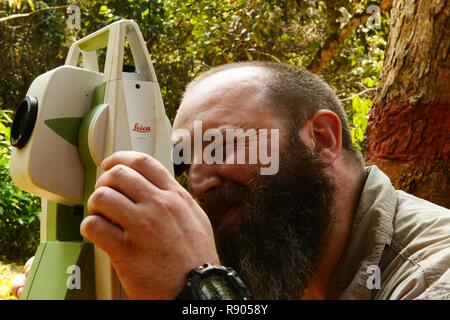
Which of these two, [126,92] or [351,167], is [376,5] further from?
[126,92]

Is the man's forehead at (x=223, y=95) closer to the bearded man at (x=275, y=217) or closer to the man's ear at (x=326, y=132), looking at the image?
the bearded man at (x=275, y=217)

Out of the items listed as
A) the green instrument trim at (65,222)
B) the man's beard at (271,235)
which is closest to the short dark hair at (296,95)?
the man's beard at (271,235)

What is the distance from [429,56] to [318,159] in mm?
504

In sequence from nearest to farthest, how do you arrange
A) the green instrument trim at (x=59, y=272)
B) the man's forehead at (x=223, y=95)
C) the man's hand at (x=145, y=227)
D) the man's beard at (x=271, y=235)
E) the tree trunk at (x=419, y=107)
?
the man's hand at (x=145, y=227) < the green instrument trim at (x=59, y=272) < the man's beard at (x=271, y=235) < the man's forehead at (x=223, y=95) < the tree trunk at (x=419, y=107)

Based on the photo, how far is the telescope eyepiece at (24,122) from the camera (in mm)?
718

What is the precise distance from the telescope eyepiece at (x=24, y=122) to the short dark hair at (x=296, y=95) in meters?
0.42

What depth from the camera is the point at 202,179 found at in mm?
917

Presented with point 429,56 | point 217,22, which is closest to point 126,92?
point 429,56

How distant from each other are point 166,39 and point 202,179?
1815mm

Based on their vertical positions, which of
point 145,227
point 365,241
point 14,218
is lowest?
point 14,218

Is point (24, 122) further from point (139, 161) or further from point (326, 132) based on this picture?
point (326, 132)

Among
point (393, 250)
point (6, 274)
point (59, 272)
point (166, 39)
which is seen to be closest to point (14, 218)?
point (6, 274)

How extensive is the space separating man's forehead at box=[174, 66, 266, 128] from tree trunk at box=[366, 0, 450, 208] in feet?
1.45

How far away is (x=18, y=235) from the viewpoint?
2258 millimetres
